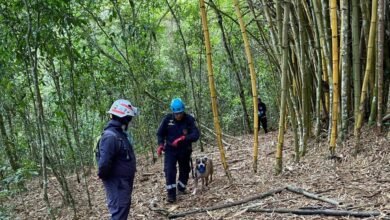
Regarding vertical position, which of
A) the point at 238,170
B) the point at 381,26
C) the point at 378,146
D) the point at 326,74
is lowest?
the point at 238,170

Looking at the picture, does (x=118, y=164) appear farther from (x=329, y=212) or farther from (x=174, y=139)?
(x=329, y=212)

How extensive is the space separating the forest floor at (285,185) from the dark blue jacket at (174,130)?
69 cm

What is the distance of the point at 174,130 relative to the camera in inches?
204

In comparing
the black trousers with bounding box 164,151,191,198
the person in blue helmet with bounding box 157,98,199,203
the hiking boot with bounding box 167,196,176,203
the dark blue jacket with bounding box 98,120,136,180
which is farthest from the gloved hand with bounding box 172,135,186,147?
the dark blue jacket with bounding box 98,120,136,180

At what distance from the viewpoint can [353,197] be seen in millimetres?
3611

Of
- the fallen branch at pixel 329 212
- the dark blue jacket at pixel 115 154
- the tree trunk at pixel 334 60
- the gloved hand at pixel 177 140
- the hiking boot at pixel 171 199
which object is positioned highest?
the tree trunk at pixel 334 60

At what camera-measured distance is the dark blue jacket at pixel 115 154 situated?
3492 mm

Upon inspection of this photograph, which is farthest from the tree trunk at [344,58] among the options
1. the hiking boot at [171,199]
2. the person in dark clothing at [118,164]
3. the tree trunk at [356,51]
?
the person in dark clothing at [118,164]

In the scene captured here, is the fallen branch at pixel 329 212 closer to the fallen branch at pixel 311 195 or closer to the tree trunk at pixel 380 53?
the fallen branch at pixel 311 195

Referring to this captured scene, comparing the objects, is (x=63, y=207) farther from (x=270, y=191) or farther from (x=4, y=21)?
(x=270, y=191)

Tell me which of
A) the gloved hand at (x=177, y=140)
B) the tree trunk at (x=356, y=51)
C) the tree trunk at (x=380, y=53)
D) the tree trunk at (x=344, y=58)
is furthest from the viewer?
the gloved hand at (x=177, y=140)

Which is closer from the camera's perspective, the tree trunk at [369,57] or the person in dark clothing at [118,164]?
the person in dark clothing at [118,164]

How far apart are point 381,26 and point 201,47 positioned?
802cm

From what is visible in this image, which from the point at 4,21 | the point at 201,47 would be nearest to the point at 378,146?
the point at 4,21
